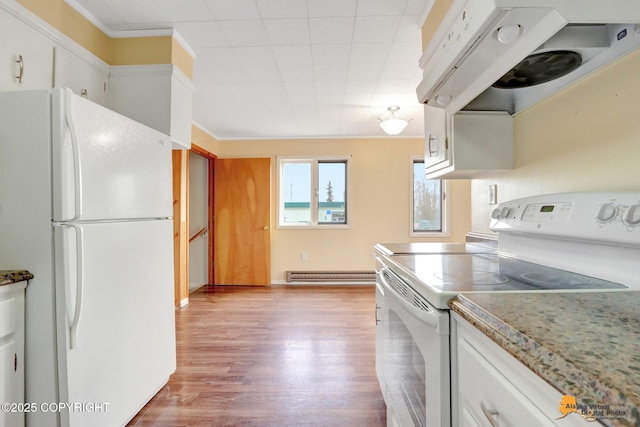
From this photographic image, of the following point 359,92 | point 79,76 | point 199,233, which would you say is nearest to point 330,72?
point 359,92

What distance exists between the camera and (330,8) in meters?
1.74

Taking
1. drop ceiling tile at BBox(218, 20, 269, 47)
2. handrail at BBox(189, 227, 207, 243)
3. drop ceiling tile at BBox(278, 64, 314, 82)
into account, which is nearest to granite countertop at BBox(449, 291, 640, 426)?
drop ceiling tile at BBox(218, 20, 269, 47)

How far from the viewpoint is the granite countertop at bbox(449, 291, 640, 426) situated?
0.34 metres

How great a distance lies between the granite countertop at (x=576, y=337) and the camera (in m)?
0.34

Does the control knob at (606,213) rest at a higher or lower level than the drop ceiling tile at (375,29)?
lower

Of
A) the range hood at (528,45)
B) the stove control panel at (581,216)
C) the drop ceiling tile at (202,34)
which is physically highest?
the drop ceiling tile at (202,34)

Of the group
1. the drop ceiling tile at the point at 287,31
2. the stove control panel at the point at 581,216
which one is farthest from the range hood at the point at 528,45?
the drop ceiling tile at the point at 287,31

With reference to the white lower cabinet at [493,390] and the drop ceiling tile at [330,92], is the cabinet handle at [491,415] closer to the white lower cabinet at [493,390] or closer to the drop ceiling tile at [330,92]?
the white lower cabinet at [493,390]

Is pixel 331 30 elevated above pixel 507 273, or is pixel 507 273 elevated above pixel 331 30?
pixel 331 30

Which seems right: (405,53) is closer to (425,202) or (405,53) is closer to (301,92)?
(301,92)

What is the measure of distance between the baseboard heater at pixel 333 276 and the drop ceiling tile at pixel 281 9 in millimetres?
3459

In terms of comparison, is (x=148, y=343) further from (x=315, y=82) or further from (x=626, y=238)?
(x=315, y=82)

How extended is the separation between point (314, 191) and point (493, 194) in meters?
3.16

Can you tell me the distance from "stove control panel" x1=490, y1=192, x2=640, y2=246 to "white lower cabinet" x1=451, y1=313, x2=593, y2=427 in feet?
1.74
